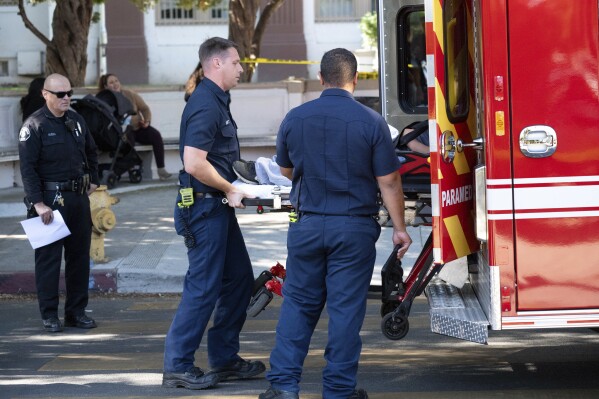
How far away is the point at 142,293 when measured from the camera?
399 inches

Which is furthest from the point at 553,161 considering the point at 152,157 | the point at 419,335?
the point at 152,157

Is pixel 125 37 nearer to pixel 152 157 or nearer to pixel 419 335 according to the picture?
pixel 152 157

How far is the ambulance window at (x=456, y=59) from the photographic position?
244 inches

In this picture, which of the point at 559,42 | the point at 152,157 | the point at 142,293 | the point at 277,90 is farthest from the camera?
the point at 277,90

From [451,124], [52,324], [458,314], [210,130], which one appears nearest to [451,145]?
[451,124]

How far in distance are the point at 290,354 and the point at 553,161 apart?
67.4 inches

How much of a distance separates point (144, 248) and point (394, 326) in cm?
512

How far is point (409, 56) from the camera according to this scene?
8906 millimetres

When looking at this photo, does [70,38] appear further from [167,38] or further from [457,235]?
[167,38]

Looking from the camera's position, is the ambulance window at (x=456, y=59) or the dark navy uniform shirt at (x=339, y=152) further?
the ambulance window at (x=456, y=59)

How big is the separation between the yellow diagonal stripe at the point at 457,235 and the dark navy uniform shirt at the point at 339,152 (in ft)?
1.37

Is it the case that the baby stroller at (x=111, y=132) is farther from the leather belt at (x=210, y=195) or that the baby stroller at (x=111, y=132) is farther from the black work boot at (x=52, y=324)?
the leather belt at (x=210, y=195)

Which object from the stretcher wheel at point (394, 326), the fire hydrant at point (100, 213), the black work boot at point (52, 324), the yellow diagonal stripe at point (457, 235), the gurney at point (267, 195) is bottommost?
the black work boot at point (52, 324)

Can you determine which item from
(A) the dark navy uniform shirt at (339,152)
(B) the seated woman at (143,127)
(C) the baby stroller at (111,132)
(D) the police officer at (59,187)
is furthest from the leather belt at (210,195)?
(B) the seated woman at (143,127)
